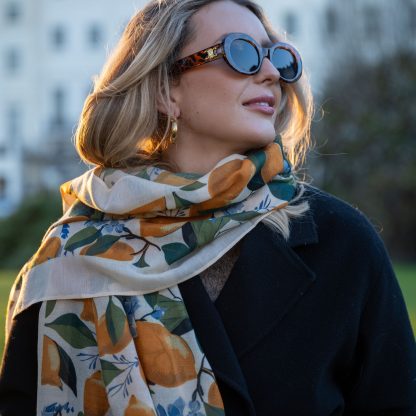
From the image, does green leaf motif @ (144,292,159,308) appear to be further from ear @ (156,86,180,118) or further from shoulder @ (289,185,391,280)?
ear @ (156,86,180,118)

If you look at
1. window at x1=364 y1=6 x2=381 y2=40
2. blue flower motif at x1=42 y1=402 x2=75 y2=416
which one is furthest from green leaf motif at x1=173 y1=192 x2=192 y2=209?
window at x1=364 y1=6 x2=381 y2=40

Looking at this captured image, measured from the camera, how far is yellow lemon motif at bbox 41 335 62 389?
114 inches

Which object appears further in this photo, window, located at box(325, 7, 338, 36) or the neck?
window, located at box(325, 7, 338, 36)

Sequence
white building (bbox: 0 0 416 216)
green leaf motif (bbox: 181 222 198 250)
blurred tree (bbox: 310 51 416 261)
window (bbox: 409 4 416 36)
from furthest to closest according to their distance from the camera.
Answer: white building (bbox: 0 0 416 216)
window (bbox: 409 4 416 36)
blurred tree (bbox: 310 51 416 261)
green leaf motif (bbox: 181 222 198 250)

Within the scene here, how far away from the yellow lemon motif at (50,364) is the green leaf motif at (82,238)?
33 cm

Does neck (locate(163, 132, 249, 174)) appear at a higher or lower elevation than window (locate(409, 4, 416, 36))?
lower

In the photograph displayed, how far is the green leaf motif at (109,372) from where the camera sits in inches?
107

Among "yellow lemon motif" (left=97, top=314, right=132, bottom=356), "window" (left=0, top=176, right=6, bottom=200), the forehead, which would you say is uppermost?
the forehead

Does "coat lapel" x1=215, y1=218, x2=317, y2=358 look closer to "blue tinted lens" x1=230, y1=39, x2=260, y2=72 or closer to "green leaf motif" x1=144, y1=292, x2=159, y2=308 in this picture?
"green leaf motif" x1=144, y1=292, x2=159, y2=308

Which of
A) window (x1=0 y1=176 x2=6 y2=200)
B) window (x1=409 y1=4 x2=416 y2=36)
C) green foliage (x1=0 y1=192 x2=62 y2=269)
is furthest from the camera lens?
window (x1=0 y1=176 x2=6 y2=200)

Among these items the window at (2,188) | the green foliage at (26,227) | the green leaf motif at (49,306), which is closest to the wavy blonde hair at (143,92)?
the green leaf motif at (49,306)

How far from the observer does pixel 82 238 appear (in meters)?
2.98

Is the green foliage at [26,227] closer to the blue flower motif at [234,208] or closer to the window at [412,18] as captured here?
the window at [412,18]

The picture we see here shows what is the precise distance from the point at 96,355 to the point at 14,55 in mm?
52254
